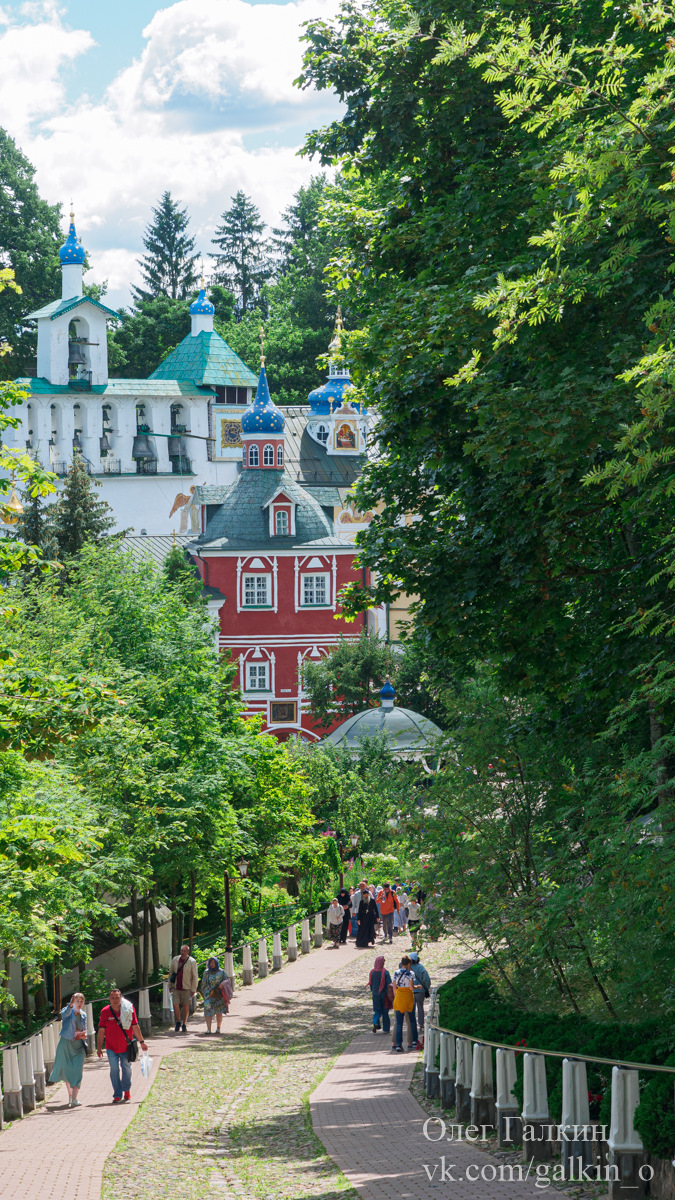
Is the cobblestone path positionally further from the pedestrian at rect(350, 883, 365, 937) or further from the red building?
the red building

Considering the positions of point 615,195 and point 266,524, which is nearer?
point 615,195

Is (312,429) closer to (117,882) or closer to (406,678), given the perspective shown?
(406,678)

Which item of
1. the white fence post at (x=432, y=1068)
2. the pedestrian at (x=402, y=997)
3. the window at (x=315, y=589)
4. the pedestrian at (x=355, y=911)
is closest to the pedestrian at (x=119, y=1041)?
the white fence post at (x=432, y=1068)

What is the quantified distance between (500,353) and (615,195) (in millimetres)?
3976

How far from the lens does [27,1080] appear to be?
17906 mm

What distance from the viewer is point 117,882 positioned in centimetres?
2380

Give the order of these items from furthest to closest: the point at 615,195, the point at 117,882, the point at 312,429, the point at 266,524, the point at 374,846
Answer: the point at 312,429 → the point at 266,524 → the point at 374,846 → the point at 117,882 → the point at 615,195

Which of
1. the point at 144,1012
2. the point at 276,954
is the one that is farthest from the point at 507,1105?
the point at 276,954

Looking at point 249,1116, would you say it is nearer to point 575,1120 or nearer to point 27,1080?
point 27,1080

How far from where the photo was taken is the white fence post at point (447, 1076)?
15.8m

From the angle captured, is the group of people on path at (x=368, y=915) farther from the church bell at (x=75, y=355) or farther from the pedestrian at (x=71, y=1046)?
the church bell at (x=75, y=355)

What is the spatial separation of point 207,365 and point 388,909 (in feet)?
169

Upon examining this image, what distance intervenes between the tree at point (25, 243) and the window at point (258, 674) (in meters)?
31.4

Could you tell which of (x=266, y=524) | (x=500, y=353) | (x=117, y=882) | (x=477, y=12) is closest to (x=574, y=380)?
(x=500, y=353)
